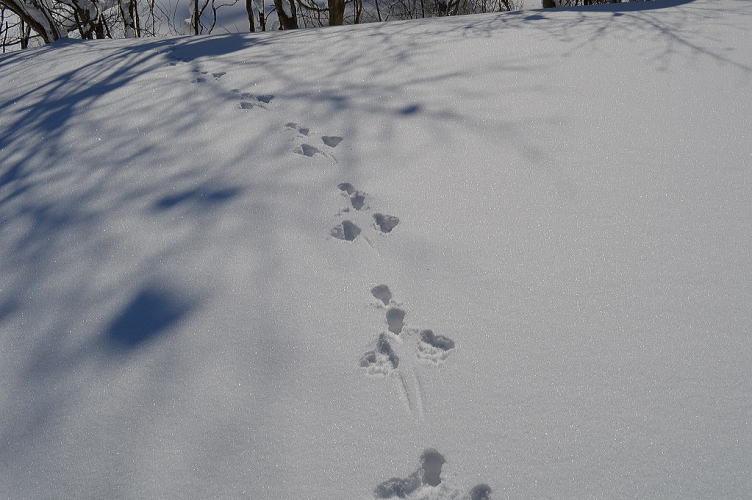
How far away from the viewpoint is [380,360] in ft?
3.29

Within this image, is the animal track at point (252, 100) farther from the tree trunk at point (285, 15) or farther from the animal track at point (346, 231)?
the tree trunk at point (285, 15)

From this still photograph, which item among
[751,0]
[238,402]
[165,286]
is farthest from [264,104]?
[751,0]

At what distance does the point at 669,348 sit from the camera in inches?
38.0

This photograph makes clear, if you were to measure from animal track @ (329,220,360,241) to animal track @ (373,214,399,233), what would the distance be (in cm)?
6

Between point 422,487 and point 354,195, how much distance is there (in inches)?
35.8

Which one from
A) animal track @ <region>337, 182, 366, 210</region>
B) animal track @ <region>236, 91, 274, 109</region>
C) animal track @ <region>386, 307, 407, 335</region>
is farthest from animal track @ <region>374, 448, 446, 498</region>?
animal track @ <region>236, 91, 274, 109</region>

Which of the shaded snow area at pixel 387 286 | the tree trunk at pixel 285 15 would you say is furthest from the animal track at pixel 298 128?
the tree trunk at pixel 285 15

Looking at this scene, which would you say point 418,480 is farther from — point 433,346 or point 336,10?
point 336,10

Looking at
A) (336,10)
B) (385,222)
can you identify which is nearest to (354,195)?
(385,222)

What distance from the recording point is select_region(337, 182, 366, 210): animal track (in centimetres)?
147

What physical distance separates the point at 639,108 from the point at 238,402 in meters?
1.76

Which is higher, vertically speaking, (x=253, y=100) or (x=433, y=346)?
(x=253, y=100)

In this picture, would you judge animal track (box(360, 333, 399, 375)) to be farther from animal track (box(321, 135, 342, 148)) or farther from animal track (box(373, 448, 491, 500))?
animal track (box(321, 135, 342, 148))

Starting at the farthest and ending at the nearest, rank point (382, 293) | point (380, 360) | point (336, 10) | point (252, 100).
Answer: point (336, 10), point (252, 100), point (382, 293), point (380, 360)
